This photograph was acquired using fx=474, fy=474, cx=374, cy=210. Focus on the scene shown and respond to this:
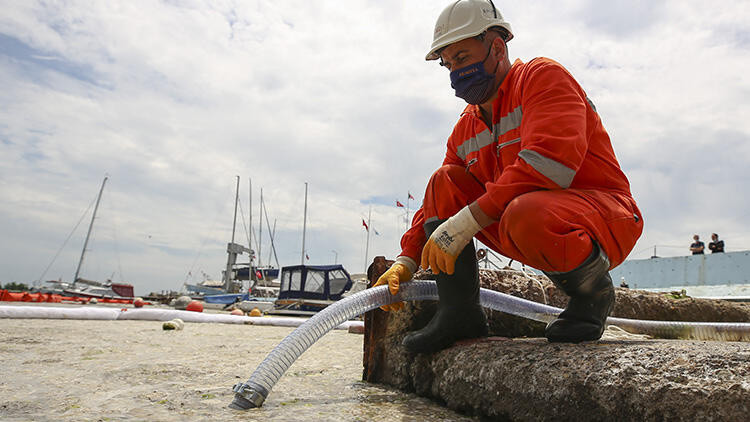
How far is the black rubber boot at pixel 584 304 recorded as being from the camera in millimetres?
1548

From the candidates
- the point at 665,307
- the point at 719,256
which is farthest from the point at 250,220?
the point at 665,307

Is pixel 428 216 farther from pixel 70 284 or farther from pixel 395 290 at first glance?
pixel 70 284

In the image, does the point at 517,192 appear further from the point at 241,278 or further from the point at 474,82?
the point at 241,278

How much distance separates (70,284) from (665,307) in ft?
106

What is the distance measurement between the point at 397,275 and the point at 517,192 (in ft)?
2.05

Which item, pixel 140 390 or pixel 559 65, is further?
pixel 140 390

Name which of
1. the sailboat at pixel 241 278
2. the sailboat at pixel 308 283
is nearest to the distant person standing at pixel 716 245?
the sailboat at pixel 308 283

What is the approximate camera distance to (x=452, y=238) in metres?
1.62

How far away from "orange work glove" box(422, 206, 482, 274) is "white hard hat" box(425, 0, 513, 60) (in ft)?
2.25

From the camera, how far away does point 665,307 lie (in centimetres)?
318

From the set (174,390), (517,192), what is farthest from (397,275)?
(174,390)

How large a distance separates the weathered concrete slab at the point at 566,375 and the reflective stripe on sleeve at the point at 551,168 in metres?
0.51

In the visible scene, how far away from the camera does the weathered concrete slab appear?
1017mm

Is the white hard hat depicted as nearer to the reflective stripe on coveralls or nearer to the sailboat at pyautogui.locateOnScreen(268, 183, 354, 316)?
the reflective stripe on coveralls
